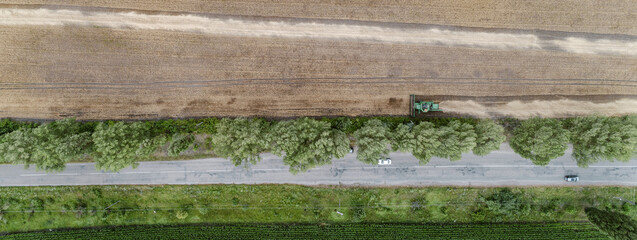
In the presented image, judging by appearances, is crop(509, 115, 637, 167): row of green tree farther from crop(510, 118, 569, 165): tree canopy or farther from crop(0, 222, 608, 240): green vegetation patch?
crop(0, 222, 608, 240): green vegetation patch

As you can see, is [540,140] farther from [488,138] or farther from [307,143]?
[307,143]

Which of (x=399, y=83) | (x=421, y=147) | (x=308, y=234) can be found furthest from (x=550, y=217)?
(x=308, y=234)

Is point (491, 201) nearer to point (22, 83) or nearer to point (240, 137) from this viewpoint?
point (240, 137)

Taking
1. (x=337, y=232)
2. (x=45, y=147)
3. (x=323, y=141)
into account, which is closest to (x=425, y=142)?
(x=323, y=141)

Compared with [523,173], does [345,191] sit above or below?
below

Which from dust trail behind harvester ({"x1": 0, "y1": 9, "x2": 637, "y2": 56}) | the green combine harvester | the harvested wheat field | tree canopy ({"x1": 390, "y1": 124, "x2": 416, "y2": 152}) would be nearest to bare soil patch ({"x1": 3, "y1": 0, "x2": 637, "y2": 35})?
the harvested wheat field
